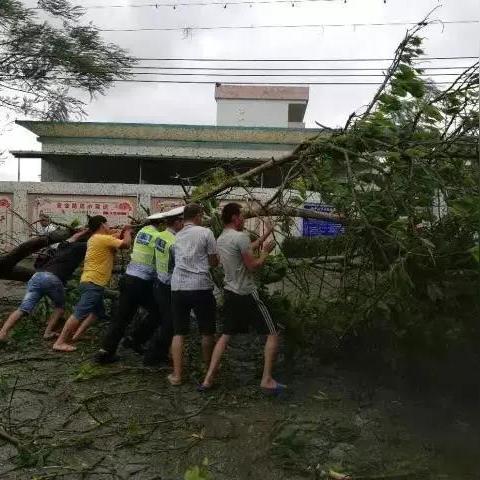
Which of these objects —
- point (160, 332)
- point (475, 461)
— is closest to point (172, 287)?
point (160, 332)

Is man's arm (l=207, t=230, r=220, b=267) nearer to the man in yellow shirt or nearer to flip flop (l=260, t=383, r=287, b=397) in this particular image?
flip flop (l=260, t=383, r=287, b=397)

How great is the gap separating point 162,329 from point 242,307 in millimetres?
975

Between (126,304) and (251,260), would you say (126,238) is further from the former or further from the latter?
(251,260)

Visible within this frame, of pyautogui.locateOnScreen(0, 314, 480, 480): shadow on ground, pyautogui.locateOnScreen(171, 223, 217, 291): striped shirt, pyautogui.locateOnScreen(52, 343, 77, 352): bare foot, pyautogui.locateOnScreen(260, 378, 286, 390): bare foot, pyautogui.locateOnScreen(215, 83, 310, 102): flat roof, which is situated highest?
pyautogui.locateOnScreen(215, 83, 310, 102): flat roof

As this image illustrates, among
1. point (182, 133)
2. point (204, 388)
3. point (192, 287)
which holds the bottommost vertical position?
point (204, 388)

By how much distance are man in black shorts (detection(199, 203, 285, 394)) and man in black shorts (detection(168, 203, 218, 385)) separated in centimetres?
16

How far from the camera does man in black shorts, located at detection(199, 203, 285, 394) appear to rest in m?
4.89

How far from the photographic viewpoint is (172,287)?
511 centimetres

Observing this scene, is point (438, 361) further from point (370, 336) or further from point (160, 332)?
point (160, 332)

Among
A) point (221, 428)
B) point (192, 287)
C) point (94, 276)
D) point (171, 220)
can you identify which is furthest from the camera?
point (94, 276)

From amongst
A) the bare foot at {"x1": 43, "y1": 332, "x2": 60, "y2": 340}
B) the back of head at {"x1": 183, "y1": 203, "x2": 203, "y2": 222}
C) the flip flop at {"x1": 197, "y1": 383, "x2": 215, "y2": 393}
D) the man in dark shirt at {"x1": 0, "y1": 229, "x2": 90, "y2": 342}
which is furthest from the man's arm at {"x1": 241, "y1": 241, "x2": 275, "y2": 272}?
the bare foot at {"x1": 43, "y1": 332, "x2": 60, "y2": 340}

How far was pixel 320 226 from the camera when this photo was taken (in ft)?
20.7

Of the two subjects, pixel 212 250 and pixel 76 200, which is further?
pixel 76 200

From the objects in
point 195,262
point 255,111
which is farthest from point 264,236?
point 255,111
